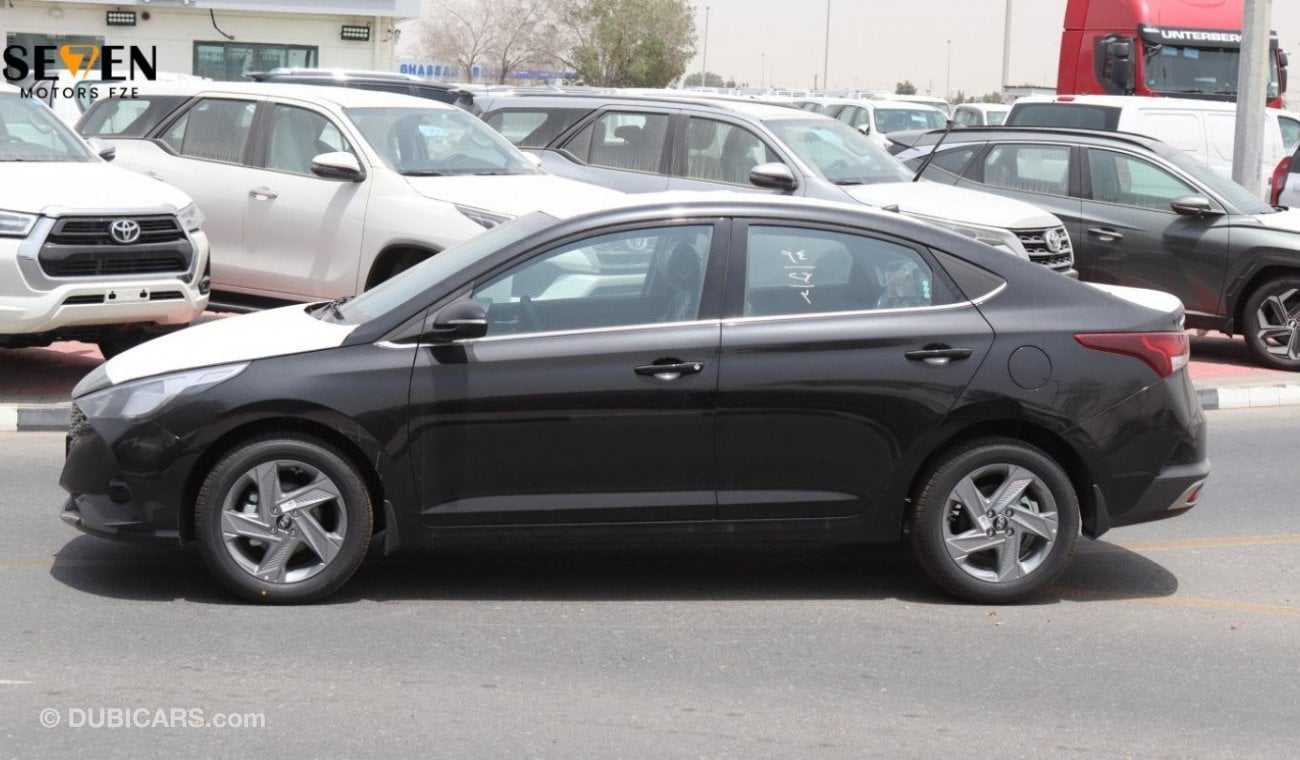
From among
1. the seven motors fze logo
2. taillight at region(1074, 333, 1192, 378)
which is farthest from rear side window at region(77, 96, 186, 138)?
the seven motors fze logo

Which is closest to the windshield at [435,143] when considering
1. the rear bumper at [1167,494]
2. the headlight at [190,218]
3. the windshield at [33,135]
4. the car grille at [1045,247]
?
the headlight at [190,218]

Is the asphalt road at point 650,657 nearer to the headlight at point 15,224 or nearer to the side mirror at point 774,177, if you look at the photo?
the headlight at point 15,224

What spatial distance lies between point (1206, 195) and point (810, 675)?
912 centimetres

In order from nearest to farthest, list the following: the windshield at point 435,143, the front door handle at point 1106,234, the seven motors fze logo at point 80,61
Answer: the windshield at point 435,143 < the front door handle at point 1106,234 < the seven motors fze logo at point 80,61

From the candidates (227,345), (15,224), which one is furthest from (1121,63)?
(227,345)

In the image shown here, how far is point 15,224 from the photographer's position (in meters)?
10.2

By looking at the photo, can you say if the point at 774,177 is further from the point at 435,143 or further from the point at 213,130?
the point at 213,130

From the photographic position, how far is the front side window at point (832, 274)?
6559mm

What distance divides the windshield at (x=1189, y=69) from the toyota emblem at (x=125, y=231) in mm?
17285

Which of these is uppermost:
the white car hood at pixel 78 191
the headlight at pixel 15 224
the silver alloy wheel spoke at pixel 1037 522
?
the white car hood at pixel 78 191

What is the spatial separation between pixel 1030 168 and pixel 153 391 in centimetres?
1012

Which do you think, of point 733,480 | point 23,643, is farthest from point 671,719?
point 23,643

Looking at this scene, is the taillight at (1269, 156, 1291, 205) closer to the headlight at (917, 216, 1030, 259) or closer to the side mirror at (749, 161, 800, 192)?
the headlight at (917, 216, 1030, 259)

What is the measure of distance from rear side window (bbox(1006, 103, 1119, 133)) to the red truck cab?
14.2ft
